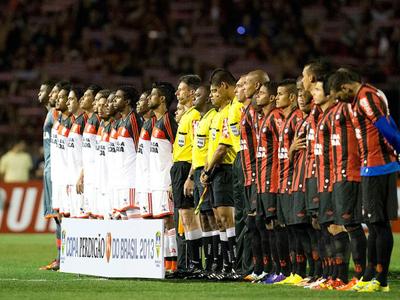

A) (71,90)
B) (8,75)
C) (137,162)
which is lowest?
(137,162)

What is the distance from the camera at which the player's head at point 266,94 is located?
13914 millimetres

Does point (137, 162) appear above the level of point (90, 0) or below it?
below

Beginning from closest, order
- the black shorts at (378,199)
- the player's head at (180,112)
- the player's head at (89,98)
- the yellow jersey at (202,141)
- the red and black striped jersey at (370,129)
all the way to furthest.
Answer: the black shorts at (378,199)
the red and black striped jersey at (370,129)
the yellow jersey at (202,141)
the player's head at (180,112)
the player's head at (89,98)

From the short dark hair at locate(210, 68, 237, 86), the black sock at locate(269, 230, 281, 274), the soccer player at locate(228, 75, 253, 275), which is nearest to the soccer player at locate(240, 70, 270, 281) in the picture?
the black sock at locate(269, 230, 281, 274)

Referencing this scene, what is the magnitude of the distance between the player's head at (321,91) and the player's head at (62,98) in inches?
219

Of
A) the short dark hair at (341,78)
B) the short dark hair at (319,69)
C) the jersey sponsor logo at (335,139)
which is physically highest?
the short dark hair at (319,69)

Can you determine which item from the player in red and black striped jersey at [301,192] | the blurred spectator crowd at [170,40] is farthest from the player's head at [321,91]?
the blurred spectator crowd at [170,40]

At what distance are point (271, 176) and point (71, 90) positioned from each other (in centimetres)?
478

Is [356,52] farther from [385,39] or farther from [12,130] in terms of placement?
[12,130]

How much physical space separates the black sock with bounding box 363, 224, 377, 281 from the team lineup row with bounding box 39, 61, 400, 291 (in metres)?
0.01

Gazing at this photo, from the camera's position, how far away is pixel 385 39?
3100 centimetres

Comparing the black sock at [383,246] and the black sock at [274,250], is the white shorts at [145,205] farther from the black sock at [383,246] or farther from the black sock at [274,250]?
the black sock at [383,246]

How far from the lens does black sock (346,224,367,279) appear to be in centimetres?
1227

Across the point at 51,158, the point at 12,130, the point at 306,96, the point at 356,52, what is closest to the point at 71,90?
the point at 51,158
